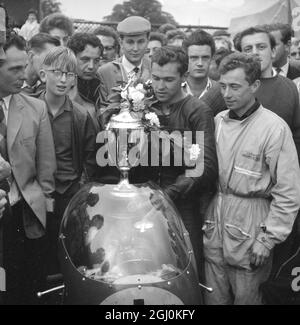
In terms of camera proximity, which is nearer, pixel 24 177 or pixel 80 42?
pixel 24 177

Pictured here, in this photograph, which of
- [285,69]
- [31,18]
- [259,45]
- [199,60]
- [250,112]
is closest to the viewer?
[250,112]

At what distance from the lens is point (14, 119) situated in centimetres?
377

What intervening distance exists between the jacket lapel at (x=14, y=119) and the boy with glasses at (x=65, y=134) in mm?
308

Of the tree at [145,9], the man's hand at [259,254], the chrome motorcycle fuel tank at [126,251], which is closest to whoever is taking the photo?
the chrome motorcycle fuel tank at [126,251]

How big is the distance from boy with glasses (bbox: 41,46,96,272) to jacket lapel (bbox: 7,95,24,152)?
0.31m

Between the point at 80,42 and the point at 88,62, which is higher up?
the point at 80,42

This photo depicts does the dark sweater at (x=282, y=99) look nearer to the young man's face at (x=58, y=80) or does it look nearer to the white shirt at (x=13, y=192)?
the young man's face at (x=58, y=80)

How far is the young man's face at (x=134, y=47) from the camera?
5.43 meters

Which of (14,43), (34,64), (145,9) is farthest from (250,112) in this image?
(145,9)

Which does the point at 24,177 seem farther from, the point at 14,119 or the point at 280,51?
the point at 280,51

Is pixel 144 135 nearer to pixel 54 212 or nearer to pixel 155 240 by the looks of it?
pixel 155 240

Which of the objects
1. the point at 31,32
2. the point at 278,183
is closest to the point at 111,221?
the point at 278,183

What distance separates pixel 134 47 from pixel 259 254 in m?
2.66

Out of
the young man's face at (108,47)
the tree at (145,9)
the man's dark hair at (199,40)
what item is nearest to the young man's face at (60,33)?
the young man's face at (108,47)
